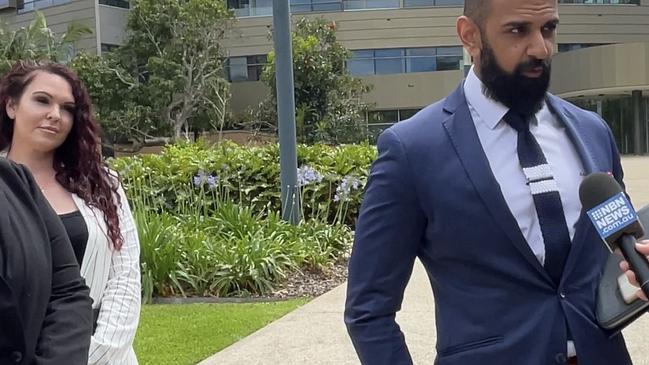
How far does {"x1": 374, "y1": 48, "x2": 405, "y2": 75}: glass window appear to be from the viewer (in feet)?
160

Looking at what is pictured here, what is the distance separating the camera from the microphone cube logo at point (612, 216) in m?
1.71

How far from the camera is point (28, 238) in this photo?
7.11ft

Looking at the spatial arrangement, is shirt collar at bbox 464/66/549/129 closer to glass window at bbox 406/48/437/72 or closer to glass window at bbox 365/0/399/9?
glass window at bbox 406/48/437/72

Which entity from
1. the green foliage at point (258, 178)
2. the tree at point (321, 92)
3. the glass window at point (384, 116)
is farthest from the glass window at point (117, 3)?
the green foliage at point (258, 178)

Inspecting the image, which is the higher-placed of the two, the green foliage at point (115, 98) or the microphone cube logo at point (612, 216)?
the green foliage at point (115, 98)

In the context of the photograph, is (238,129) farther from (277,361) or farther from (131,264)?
(131,264)

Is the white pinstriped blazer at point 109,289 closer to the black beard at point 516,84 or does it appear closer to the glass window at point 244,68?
the black beard at point 516,84

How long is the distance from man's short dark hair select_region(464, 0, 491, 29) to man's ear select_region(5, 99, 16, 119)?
1988 mm

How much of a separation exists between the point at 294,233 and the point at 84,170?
7131 millimetres

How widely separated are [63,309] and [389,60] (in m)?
47.6

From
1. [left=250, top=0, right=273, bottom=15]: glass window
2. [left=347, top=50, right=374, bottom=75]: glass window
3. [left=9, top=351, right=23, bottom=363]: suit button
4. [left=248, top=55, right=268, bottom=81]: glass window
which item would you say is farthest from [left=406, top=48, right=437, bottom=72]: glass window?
[left=9, top=351, right=23, bottom=363]: suit button

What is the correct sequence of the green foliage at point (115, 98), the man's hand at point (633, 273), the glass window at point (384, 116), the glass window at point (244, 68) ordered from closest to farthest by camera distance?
the man's hand at point (633, 273), the green foliage at point (115, 98), the glass window at point (384, 116), the glass window at point (244, 68)

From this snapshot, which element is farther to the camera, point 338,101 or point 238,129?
point 238,129

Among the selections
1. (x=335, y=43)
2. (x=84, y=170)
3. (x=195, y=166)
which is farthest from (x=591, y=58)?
(x=84, y=170)
